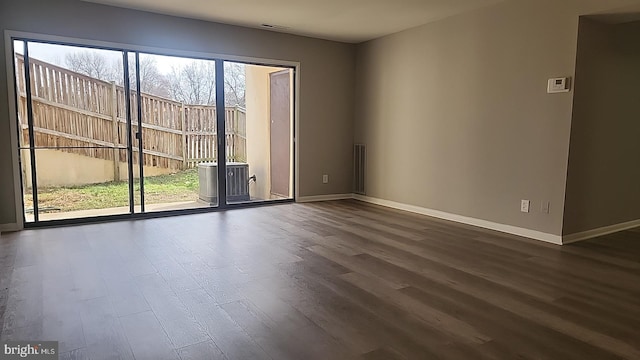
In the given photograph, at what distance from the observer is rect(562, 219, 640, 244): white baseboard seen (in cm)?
410

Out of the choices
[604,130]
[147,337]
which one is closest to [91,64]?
[147,337]

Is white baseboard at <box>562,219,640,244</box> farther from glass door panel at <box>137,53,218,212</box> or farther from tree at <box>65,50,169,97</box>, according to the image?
tree at <box>65,50,169,97</box>

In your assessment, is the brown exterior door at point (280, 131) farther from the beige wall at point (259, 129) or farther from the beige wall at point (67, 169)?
the beige wall at point (67, 169)

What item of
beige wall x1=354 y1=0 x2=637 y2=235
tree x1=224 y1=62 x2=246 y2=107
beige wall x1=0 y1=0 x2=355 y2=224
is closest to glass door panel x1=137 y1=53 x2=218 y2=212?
tree x1=224 y1=62 x2=246 y2=107

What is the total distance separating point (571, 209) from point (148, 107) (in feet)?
15.9

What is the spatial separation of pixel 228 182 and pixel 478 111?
11.3 feet

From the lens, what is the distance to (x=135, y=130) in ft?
16.6

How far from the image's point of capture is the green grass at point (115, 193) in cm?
473

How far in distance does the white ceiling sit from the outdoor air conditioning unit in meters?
1.94

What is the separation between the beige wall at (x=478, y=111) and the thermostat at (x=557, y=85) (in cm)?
6

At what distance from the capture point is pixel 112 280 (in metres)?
2.98


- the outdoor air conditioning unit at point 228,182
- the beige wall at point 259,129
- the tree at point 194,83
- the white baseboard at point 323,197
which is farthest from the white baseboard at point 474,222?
the tree at point 194,83

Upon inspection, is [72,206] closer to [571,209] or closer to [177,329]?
[177,329]

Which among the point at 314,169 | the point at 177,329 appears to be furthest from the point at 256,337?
the point at 314,169
